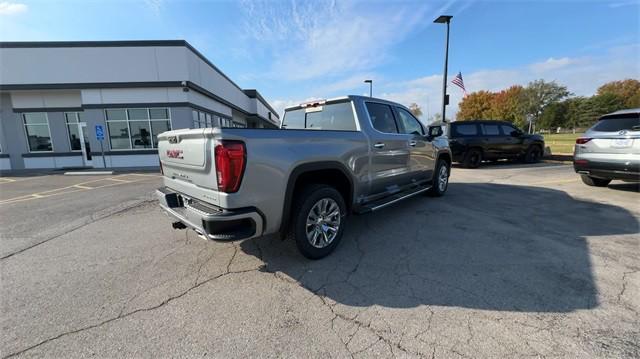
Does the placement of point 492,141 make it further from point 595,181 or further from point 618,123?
point 618,123

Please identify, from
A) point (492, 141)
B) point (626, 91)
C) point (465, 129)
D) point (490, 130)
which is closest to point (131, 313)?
point (465, 129)

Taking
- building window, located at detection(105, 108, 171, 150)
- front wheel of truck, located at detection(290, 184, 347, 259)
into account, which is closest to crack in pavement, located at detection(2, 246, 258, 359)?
front wheel of truck, located at detection(290, 184, 347, 259)

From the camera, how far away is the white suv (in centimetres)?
572

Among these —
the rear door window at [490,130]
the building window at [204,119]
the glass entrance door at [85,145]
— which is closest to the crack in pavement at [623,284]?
the rear door window at [490,130]

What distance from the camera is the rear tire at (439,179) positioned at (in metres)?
6.30

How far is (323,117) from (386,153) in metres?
1.18

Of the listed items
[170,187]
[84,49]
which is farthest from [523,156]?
[84,49]

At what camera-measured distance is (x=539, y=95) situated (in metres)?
77.8

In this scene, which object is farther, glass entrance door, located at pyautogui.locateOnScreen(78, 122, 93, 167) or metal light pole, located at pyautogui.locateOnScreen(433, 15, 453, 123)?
glass entrance door, located at pyautogui.locateOnScreen(78, 122, 93, 167)

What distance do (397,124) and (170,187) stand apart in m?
3.72

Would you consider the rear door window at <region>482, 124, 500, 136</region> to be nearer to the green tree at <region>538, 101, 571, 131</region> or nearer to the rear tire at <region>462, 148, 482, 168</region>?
the rear tire at <region>462, 148, 482, 168</region>

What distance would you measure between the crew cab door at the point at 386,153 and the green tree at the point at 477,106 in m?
70.4

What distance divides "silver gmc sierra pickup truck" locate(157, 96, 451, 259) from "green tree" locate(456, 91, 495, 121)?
7104 cm

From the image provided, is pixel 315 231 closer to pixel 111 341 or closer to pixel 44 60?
pixel 111 341
